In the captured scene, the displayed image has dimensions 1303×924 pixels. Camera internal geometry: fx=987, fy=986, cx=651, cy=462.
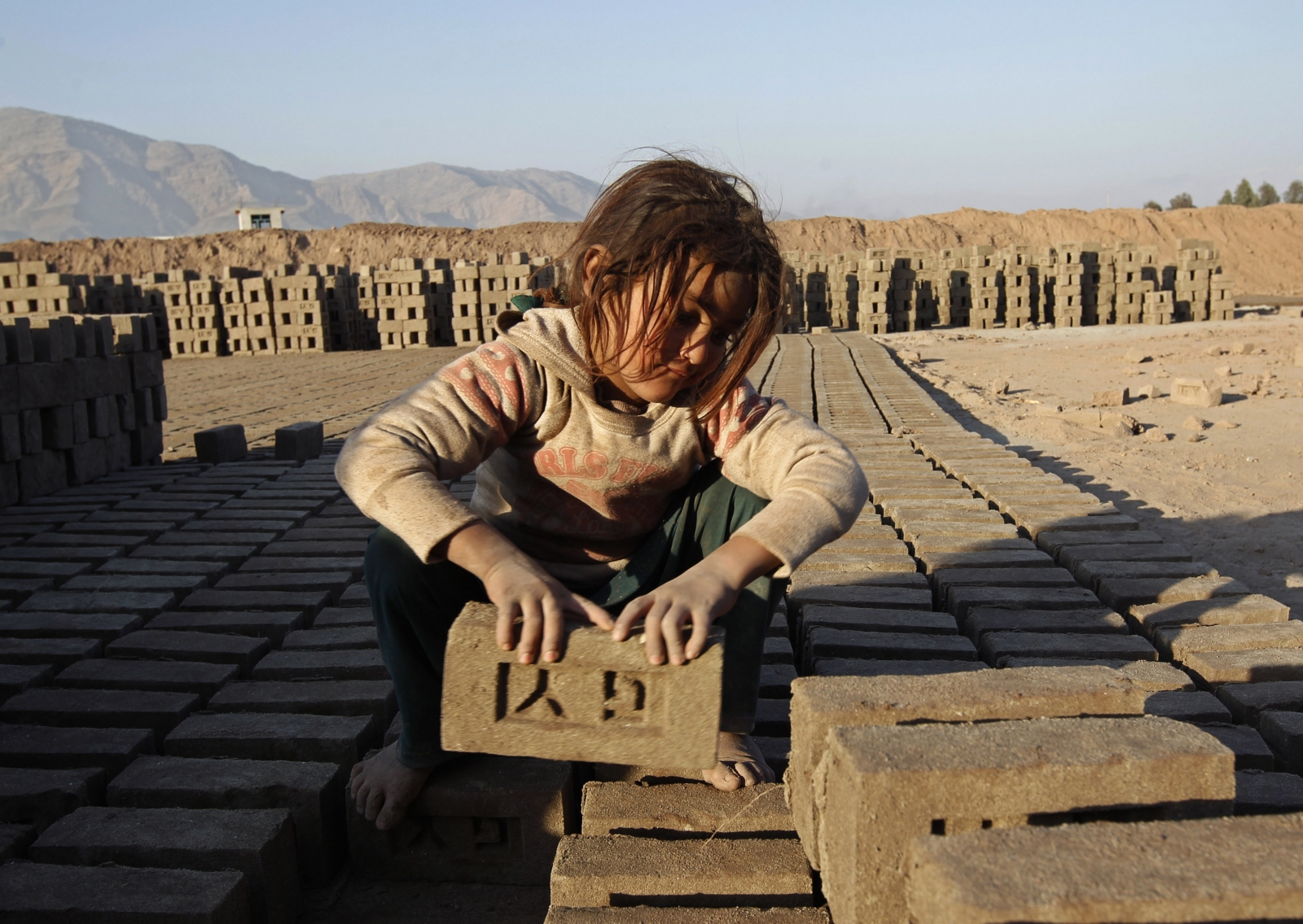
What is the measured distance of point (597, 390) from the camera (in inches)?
76.3

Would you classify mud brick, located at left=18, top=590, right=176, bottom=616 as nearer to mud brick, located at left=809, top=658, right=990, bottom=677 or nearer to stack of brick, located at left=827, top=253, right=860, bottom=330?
mud brick, located at left=809, top=658, right=990, bottom=677

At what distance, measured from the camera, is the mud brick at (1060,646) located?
8.31ft

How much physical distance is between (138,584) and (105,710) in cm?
101

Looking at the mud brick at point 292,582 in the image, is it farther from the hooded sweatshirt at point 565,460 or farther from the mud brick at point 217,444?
the mud brick at point 217,444

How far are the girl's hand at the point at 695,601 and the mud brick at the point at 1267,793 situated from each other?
39.2 inches

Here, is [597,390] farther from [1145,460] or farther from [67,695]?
[1145,460]

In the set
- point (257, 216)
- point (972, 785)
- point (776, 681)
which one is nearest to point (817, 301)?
point (776, 681)

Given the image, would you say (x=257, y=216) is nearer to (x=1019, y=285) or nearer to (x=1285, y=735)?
(x=1019, y=285)

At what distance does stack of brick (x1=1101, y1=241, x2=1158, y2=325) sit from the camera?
21016 millimetres

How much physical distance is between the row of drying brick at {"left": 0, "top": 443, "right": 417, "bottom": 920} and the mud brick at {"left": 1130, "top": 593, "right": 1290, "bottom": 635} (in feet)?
6.76

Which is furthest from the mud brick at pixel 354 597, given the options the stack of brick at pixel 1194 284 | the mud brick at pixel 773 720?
the stack of brick at pixel 1194 284

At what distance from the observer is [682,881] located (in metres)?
1.57

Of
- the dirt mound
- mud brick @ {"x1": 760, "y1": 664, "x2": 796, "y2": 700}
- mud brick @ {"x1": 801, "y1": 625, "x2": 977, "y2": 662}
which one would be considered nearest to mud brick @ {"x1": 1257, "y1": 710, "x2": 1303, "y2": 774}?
mud brick @ {"x1": 801, "y1": 625, "x2": 977, "y2": 662}

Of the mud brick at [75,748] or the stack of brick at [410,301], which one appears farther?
the stack of brick at [410,301]
